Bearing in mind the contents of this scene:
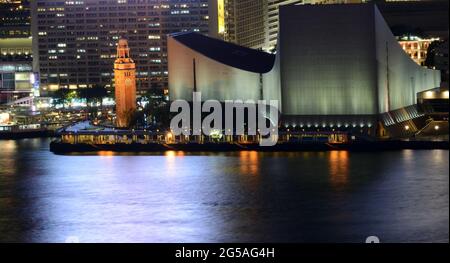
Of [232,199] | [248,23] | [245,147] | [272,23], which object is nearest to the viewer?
[232,199]

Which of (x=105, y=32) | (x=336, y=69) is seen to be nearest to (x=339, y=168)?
(x=336, y=69)

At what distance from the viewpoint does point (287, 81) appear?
19.2m

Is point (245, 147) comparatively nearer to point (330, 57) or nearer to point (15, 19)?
point (330, 57)

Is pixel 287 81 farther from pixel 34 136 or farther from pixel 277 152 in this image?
pixel 34 136

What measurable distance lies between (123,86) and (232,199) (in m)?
14.8

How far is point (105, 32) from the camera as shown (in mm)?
36688

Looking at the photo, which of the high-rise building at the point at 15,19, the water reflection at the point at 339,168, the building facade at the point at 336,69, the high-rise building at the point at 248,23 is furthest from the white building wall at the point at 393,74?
the high-rise building at the point at 15,19

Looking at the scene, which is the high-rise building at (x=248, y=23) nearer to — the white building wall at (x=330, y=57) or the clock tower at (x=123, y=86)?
the clock tower at (x=123, y=86)

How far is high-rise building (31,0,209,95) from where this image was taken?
120 ft

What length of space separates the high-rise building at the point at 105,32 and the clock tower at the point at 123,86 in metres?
9.54

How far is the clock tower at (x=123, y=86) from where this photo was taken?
25.8 meters

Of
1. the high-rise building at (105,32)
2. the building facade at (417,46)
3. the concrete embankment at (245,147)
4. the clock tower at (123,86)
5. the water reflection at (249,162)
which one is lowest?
the water reflection at (249,162)

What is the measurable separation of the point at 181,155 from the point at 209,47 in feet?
17.6
